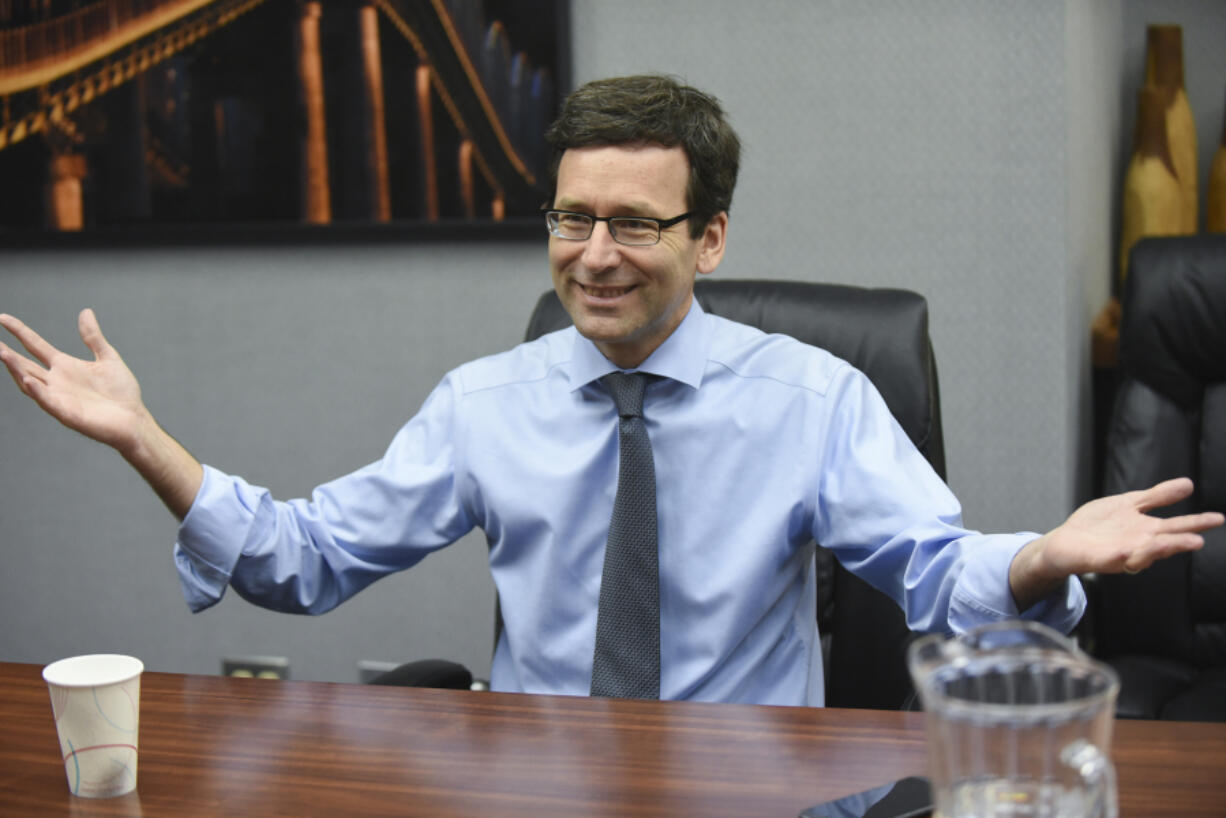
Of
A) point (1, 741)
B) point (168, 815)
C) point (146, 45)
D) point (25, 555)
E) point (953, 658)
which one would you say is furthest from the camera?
point (25, 555)

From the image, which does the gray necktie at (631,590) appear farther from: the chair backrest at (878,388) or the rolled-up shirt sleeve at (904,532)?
the chair backrest at (878,388)

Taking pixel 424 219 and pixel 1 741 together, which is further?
pixel 424 219

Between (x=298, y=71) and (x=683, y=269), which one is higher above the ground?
(x=298, y=71)

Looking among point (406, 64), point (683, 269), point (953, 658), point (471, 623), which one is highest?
point (406, 64)

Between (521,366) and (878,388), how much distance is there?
45cm

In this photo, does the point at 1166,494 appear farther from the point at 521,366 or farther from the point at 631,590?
the point at 521,366

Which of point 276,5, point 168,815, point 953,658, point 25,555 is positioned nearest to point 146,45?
point 276,5

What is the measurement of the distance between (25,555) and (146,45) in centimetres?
113

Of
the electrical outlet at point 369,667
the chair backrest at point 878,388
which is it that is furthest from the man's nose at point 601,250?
the electrical outlet at point 369,667

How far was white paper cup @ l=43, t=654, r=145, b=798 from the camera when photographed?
872mm

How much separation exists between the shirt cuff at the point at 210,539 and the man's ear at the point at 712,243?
617mm

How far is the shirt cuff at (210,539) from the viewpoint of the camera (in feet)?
4.22

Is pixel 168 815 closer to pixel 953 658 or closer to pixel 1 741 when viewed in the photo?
pixel 1 741

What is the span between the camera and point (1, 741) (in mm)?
993
